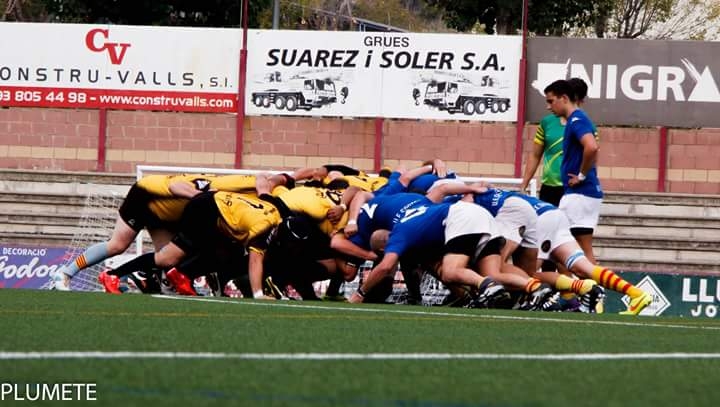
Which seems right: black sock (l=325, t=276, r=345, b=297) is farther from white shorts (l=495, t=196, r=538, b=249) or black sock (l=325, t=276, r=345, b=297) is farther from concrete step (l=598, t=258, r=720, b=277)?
concrete step (l=598, t=258, r=720, b=277)

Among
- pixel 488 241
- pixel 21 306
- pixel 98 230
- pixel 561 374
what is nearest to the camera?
pixel 561 374

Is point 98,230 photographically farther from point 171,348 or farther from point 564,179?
point 171,348

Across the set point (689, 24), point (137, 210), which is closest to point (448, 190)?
point (137, 210)

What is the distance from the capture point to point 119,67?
25.4 m

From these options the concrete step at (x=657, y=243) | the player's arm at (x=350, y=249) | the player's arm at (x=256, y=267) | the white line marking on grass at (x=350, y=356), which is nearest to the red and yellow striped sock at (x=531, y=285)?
the player's arm at (x=350, y=249)

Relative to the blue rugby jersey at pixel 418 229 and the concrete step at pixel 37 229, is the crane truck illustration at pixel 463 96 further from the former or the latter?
the blue rugby jersey at pixel 418 229

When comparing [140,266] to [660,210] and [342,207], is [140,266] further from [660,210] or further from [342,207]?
[660,210]

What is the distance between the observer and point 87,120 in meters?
26.0

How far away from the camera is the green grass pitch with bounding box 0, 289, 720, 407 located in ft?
14.2

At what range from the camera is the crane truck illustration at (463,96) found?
24734 millimetres

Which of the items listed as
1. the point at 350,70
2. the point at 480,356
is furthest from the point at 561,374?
the point at 350,70

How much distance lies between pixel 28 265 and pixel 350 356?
13.9 m

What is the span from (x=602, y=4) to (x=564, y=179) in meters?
28.7

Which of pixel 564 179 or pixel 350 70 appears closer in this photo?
pixel 564 179
